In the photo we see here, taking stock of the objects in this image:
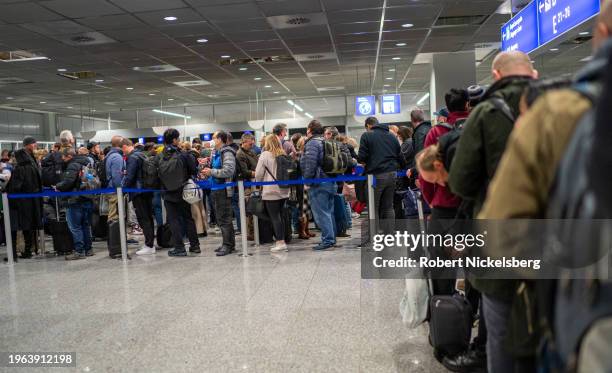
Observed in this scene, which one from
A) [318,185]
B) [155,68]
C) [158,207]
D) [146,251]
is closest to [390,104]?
[155,68]

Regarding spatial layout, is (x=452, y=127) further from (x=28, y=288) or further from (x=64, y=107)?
(x=64, y=107)

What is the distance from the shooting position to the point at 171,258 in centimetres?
685

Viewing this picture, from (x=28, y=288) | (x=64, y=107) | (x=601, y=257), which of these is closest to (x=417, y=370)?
(x=601, y=257)

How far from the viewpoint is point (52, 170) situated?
787 cm

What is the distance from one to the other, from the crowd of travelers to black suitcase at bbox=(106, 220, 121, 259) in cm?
35

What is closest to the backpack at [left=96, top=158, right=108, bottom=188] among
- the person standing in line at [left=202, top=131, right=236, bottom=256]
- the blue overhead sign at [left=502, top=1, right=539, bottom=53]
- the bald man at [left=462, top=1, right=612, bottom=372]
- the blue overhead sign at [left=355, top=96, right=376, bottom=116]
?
the person standing in line at [left=202, top=131, right=236, bottom=256]

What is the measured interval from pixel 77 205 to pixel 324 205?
3.39 m

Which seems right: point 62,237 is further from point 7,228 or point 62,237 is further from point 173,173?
point 173,173

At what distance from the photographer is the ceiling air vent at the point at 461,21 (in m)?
9.68

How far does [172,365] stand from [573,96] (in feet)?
9.03

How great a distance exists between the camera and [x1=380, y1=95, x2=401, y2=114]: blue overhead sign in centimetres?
1639

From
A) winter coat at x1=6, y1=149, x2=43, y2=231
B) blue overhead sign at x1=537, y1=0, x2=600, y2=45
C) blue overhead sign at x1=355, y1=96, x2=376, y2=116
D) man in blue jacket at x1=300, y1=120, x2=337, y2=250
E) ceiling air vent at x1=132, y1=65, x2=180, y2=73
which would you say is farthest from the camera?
blue overhead sign at x1=355, y1=96, x2=376, y2=116

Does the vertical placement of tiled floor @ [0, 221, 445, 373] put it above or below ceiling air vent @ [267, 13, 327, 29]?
below

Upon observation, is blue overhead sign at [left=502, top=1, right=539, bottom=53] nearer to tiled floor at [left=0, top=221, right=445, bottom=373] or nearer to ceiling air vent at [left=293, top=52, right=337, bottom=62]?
tiled floor at [left=0, top=221, right=445, bottom=373]
